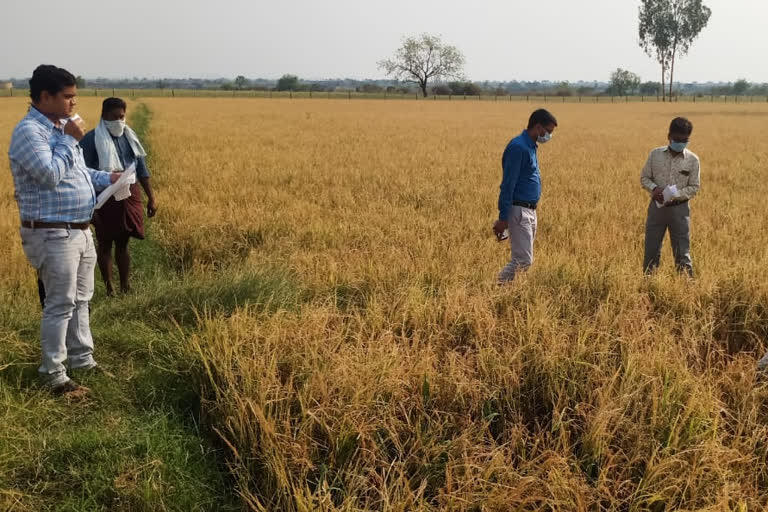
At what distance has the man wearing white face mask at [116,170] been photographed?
5098 millimetres

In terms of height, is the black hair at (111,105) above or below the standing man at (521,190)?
above

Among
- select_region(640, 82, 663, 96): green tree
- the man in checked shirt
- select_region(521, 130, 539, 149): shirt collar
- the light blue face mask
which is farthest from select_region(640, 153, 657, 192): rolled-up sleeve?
select_region(640, 82, 663, 96): green tree

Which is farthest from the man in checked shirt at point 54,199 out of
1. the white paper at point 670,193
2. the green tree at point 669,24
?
the green tree at point 669,24

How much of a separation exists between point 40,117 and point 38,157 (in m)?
0.30

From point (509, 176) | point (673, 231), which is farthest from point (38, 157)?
point (673, 231)

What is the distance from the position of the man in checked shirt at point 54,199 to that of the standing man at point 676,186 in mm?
4870

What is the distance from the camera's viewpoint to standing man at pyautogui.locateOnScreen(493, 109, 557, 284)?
4840 millimetres

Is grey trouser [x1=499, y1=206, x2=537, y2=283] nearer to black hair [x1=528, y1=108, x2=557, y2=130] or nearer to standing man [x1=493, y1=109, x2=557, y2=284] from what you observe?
standing man [x1=493, y1=109, x2=557, y2=284]

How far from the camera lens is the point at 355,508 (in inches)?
86.4

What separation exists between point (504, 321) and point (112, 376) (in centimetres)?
264

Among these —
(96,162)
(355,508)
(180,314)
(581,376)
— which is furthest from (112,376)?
(581,376)

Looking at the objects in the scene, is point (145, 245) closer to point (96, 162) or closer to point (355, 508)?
point (96, 162)

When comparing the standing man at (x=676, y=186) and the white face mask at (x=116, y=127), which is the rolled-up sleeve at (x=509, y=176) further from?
the white face mask at (x=116, y=127)

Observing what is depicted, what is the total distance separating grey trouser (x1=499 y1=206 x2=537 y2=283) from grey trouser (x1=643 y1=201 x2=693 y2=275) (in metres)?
1.27
